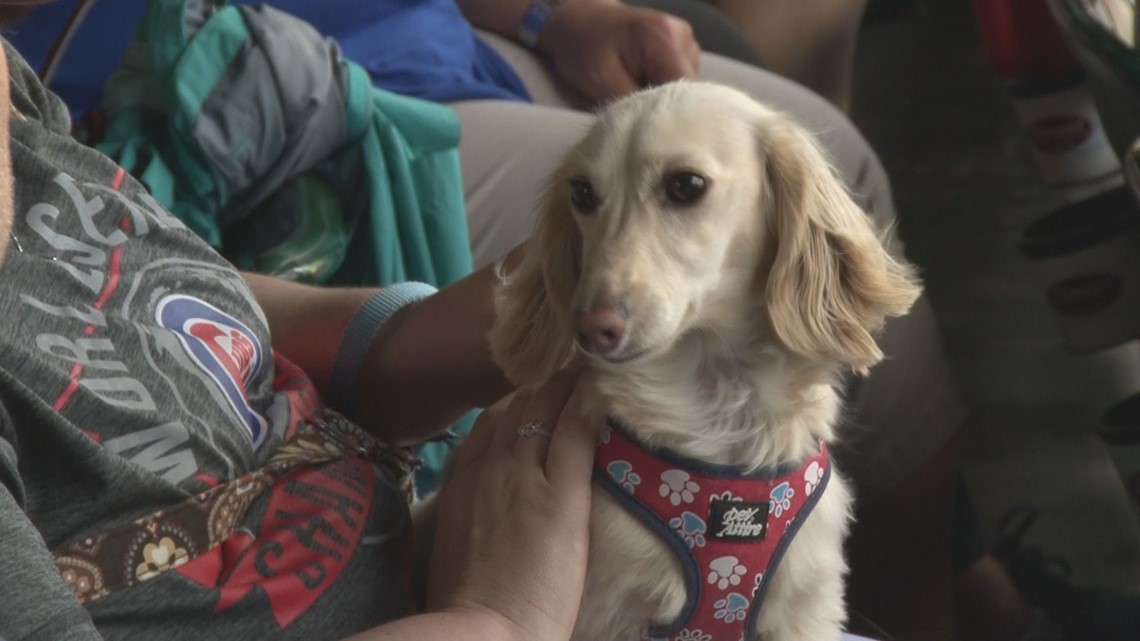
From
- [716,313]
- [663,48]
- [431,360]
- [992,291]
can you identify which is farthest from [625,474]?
[992,291]

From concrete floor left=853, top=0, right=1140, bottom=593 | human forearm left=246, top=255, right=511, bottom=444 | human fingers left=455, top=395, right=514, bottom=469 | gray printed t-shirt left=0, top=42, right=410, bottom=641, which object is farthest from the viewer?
concrete floor left=853, top=0, right=1140, bottom=593

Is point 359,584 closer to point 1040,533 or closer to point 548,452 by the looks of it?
point 548,452

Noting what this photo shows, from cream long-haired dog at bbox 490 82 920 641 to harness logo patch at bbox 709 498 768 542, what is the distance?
1 cm

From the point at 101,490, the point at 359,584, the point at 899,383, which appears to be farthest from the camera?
the point at 899,383

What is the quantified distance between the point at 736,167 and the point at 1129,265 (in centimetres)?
119

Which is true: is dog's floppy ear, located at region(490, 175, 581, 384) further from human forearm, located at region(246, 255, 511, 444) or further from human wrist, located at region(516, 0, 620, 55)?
human wrist, located at region(516, 0, 620, 55)

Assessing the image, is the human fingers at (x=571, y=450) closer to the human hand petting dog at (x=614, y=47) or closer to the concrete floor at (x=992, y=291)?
the human hand petting dog at (x=614, y=47)

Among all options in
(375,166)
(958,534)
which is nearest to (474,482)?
(375,166)

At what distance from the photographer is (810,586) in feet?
3.13

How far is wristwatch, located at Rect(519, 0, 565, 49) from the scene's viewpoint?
5.71 ft

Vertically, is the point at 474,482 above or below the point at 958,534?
above

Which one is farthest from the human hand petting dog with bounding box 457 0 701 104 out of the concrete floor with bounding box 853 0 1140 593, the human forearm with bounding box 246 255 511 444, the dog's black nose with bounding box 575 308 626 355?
the concrete floor with bounding box 853 0 1140 593

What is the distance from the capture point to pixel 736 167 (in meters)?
0.94

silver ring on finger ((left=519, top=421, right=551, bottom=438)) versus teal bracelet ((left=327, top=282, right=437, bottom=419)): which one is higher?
silver ring on finger ((left=519, top=421, right=551, bottom=438))
